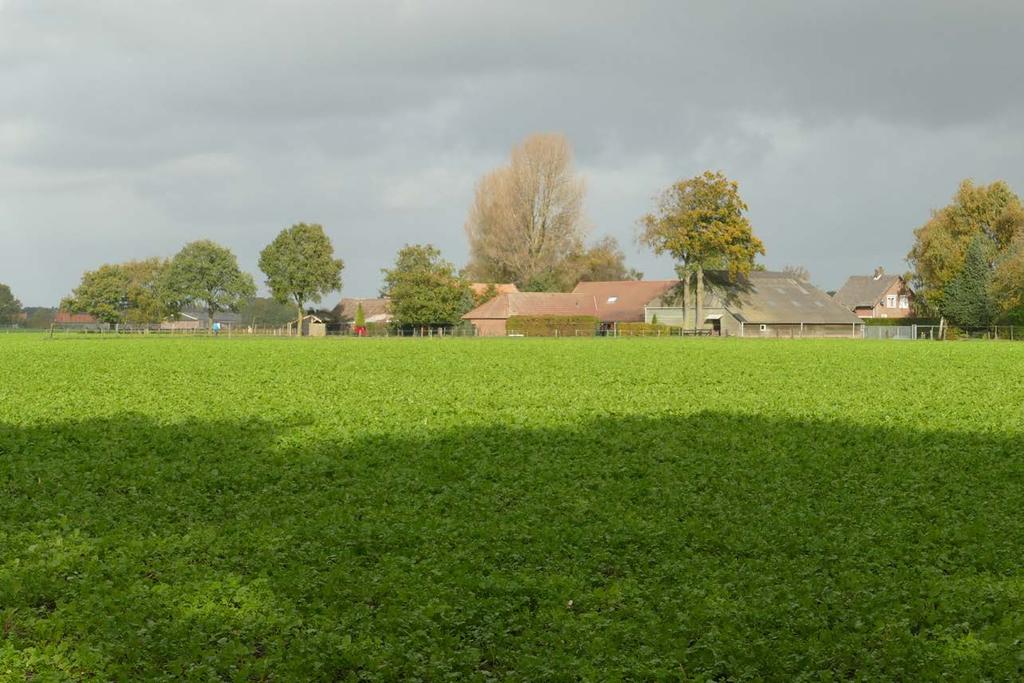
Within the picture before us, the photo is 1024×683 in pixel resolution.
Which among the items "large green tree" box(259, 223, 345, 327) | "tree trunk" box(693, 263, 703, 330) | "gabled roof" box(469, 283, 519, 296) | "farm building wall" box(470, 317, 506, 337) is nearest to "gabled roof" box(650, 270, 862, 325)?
"tree trunk" box(693, 263, 703, 330)

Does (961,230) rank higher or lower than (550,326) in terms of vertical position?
higher

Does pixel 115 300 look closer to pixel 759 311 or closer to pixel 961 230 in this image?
pixel 759 311

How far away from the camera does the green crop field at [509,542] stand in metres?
7.75

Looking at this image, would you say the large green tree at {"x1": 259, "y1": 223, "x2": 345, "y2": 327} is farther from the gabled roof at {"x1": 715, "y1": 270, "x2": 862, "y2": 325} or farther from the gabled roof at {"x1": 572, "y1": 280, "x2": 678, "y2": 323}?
the gabled roof at {"x1": 715, "y1": 270, "x2": 862, "y2": 325}

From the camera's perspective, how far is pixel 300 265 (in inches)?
5714

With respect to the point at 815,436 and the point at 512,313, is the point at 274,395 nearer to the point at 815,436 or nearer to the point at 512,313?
the point at 815,436

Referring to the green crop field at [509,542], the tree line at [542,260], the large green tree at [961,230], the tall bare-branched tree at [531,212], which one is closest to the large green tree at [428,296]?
the tree line at [542,260]

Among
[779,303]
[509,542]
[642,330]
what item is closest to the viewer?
[509,542]

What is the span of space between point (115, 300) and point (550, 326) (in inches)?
3416

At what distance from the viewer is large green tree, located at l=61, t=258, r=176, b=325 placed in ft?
524

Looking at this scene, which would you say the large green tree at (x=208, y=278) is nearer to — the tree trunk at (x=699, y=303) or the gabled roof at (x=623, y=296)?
the gabled roof at (x=623, y=296)

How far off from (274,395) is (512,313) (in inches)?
3690

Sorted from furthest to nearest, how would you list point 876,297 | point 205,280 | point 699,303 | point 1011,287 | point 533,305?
point 205,280 < point 876,297 < point 533,305 < point 699,303 < point 1011,287

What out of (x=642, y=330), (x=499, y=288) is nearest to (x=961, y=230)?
(x=642, y=330)
